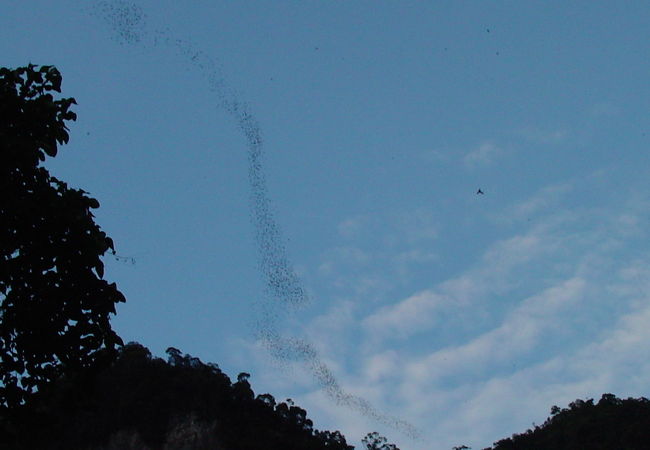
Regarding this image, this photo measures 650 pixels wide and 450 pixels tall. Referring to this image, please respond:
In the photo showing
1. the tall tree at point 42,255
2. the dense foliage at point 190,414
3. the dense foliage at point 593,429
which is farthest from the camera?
the dense foliage at point 190,414

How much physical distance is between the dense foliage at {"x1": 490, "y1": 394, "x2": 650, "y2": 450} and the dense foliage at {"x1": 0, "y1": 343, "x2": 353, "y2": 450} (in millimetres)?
23564

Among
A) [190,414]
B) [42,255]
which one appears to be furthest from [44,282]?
[190,414]

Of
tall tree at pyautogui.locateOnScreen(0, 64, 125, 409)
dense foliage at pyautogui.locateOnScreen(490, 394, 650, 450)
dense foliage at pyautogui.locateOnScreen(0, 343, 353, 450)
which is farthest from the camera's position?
dense foliage at pyautogui.locateOnScreen(0, 343, 353, 450)

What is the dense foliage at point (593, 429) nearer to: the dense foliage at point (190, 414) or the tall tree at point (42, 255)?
the dense foliage at point (190, 414)

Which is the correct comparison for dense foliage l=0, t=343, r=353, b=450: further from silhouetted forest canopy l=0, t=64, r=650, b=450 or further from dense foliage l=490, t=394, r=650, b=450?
silhouetted forest canopy l=0, t=64, r=650, b=450

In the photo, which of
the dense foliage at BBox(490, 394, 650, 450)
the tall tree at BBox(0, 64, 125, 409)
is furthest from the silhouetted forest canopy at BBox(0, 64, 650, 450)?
the dense foliage at BBox(490, 394, 650, 450)

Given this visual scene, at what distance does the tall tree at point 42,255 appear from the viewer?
10.8 m

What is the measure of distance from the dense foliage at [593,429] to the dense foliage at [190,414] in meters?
23.6

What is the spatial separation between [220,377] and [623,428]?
149 ft

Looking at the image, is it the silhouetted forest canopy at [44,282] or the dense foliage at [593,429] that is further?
the dense foliage at [593,429]

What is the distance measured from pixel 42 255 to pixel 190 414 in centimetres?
8357

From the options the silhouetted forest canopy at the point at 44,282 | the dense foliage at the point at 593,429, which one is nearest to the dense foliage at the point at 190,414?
the dense foliage at the point at 593,429

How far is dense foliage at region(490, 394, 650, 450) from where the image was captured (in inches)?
3184

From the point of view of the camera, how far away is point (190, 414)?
299ft
